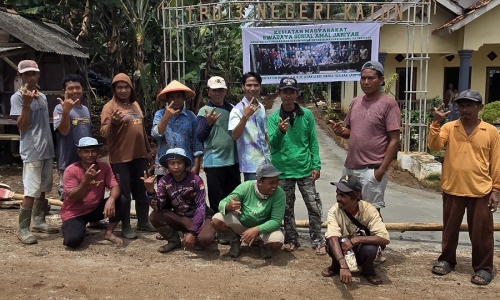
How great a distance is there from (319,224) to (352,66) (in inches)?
209

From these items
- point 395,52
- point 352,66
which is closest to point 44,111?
point 352,66

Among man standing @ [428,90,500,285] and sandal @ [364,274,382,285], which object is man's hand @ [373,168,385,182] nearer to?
man standing @ [428,90,500,285]

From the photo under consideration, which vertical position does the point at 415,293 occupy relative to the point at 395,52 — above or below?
below

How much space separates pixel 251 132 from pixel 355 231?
139 cm

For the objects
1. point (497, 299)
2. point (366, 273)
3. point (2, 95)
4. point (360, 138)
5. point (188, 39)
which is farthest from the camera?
point (188, 39)

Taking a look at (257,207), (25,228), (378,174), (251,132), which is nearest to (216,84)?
(251,132)

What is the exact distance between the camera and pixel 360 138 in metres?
4.26

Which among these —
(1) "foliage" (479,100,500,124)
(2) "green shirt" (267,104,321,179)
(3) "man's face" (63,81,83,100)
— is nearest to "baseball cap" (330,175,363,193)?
(2) "green shirt" (267,104,321,179)

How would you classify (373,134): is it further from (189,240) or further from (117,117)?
(117,117)

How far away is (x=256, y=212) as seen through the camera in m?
4.33

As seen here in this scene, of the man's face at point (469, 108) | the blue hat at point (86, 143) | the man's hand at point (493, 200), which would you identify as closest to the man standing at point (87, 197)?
the blue hat at point (86, 143)

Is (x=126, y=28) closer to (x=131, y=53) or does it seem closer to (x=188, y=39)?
(x=131, y=53)

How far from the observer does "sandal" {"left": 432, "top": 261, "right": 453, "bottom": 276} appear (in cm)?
420

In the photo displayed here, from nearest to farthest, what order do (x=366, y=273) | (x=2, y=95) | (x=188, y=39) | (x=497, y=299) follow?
(x=497, y=299), (x=366, y=273), (x=2, y=95), (x=188, y=39)
